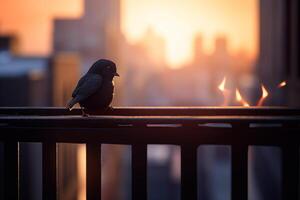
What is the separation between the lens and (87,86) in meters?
4.38

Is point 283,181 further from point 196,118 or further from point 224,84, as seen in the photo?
point 224,84

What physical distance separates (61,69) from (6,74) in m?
6.86

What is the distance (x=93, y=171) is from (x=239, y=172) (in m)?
0.83

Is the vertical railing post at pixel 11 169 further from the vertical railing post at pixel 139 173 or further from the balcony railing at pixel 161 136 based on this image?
the vertical railing post at pixel 139 173

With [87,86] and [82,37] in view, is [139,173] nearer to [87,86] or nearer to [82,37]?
[87,86]

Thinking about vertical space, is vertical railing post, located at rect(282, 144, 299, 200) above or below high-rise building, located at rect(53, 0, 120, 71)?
below

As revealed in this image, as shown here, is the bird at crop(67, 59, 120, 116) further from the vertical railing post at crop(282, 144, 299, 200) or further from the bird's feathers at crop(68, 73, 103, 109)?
the vertical railing post at crop(282, 144, 299, 200)

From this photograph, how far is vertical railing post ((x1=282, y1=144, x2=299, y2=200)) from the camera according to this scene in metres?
2.89

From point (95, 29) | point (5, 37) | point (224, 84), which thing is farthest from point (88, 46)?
point (224, 84)

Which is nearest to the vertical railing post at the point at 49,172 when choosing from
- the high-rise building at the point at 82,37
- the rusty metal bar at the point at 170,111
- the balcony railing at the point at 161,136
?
the balcony railing at the point at 161,136

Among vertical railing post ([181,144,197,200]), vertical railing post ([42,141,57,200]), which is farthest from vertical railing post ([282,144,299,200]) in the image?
vertical railing post ([42,141,57,200])

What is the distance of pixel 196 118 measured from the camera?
2.88 meters

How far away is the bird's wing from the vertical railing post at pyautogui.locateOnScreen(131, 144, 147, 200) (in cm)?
127

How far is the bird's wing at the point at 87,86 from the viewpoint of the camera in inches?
168
